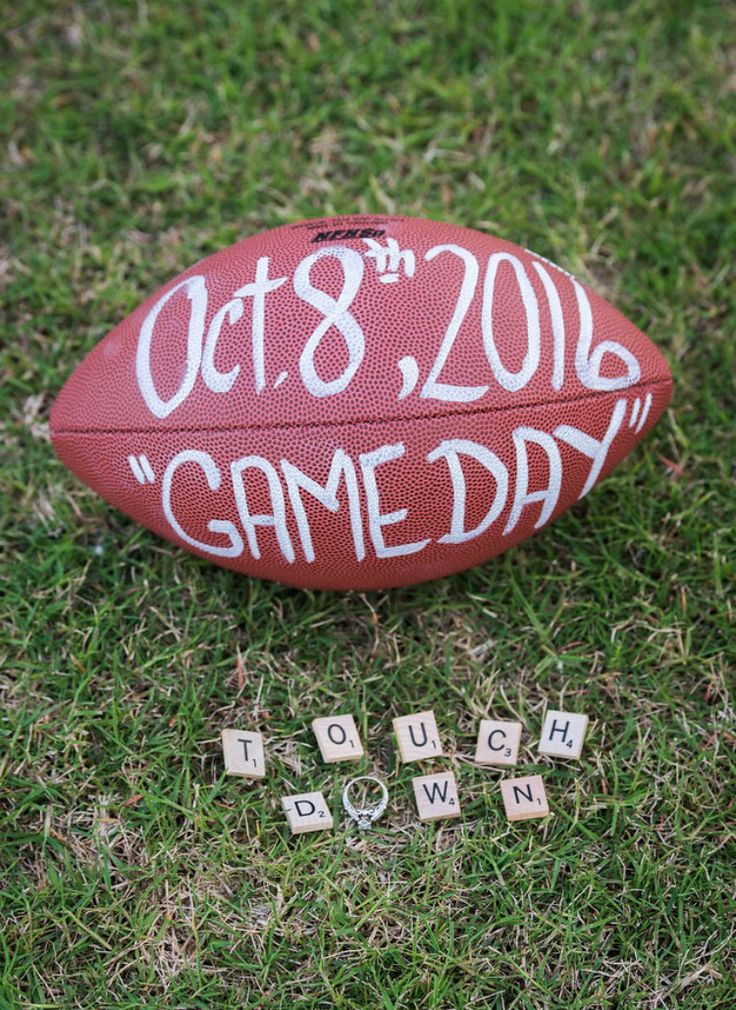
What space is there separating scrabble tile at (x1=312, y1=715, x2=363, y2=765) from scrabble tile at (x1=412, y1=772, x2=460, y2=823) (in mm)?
137

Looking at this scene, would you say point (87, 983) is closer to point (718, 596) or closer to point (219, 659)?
point (219, 659)

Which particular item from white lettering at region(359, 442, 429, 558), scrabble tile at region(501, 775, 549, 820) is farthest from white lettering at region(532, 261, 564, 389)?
scrabble tile at region(501, 775, 549, 820)

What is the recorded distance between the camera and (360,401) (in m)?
1.66

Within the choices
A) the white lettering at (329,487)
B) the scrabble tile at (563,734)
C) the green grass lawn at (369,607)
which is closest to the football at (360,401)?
the white lettering at (329,487)

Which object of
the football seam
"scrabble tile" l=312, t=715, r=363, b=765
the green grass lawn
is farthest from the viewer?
"scrabble tile" l=312, t=715, r=363, b=765

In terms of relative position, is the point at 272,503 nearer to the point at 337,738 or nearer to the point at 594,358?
the point at 337,738

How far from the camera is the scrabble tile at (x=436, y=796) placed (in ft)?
6.15

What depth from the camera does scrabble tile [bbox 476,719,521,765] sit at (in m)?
1.92

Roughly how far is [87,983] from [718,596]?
4.87ft

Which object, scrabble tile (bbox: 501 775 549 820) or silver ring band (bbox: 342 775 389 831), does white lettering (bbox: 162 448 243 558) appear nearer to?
silver ring band (bbox: 342 775 389 831)

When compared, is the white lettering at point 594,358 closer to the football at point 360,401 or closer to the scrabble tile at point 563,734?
the football at point 360,401

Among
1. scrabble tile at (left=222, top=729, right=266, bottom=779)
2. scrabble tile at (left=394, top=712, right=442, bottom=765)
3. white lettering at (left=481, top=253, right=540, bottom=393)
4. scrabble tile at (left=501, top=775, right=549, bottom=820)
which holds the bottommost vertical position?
scrabble tile at (left=501, top=775, right=549, bottom=820)

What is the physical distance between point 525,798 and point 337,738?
0.39 metres

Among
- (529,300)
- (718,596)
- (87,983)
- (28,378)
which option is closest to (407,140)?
(529,300)
